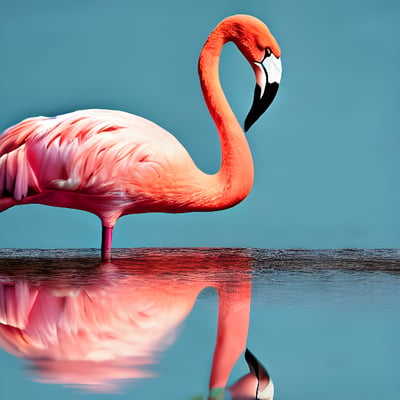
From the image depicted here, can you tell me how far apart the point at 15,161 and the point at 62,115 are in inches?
15.6

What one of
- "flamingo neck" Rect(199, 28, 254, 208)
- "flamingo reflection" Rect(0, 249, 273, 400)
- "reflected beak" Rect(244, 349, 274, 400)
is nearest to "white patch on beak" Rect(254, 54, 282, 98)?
"flamingo neck" Rect(199, 28, 254, 208)

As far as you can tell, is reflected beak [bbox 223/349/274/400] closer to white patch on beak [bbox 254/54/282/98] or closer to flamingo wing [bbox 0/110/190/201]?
flamingo wing [bbox 0/110/190/201]

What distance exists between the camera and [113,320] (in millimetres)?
1958

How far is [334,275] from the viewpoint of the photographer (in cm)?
304

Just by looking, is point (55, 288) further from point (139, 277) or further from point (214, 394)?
point (214, 394)

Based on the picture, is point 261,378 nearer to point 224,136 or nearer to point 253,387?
point 253,387

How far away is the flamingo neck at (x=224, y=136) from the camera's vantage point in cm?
383

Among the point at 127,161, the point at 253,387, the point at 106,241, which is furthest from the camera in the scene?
the point at 106,241

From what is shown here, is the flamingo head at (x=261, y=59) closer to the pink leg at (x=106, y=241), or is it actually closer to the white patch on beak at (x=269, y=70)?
the white patch on beak at (x=269, y=70)

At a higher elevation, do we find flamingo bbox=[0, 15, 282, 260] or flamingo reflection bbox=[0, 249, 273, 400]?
flamingo bbox=[0, 15, 282, 260]

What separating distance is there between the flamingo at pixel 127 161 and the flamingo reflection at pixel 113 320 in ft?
1.59

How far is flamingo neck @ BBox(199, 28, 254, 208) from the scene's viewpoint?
383 centimetres

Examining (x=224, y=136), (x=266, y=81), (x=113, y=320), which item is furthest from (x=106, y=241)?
(x=113, y=320)

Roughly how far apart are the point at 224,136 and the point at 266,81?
1.37 feet
